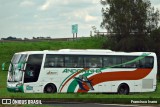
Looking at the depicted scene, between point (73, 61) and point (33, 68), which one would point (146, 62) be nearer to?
point (73, 61)

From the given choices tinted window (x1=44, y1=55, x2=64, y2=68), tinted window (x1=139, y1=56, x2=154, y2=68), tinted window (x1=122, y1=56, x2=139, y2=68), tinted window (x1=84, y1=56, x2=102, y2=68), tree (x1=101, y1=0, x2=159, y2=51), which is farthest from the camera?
tree (x1=101, y1=0, x2=159, y2=51)

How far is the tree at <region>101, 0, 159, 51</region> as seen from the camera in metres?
60.5

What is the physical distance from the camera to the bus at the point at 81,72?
3228 centimetres

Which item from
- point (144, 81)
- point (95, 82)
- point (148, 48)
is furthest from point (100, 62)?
point (148, 48)

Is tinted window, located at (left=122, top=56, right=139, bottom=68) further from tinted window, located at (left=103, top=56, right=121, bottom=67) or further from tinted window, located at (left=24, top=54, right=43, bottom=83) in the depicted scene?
tinted window, located at (left=24, top=54, right=43, bottom=83)

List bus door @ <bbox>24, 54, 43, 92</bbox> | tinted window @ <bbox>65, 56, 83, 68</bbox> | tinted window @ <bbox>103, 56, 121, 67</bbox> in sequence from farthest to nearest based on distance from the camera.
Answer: tinted window @ <bbox>103, 56, 121, 67</bbox>, tinted window @ <bbox>65, 56, 83, 68</bbox>, bus door @ <bbox>24, 54, 43, 92</bbox>

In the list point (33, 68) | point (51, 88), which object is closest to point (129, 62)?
point (51, 88)

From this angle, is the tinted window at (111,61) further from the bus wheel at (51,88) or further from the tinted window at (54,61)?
the bus wheel at (51,88)

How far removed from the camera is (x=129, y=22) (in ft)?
200

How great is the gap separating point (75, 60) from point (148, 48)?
2865 centimetres

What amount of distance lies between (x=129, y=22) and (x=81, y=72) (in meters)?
28.8

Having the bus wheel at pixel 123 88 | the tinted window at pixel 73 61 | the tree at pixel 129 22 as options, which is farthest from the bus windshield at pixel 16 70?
the tree at pixel 129 22

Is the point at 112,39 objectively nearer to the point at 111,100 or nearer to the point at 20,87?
the point at 20,87

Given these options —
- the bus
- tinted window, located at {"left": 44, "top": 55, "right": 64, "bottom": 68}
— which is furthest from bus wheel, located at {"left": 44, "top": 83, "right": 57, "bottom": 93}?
tinted window, located at {"left": 44, "top": 55, "right": 64, "bottom": 68}
